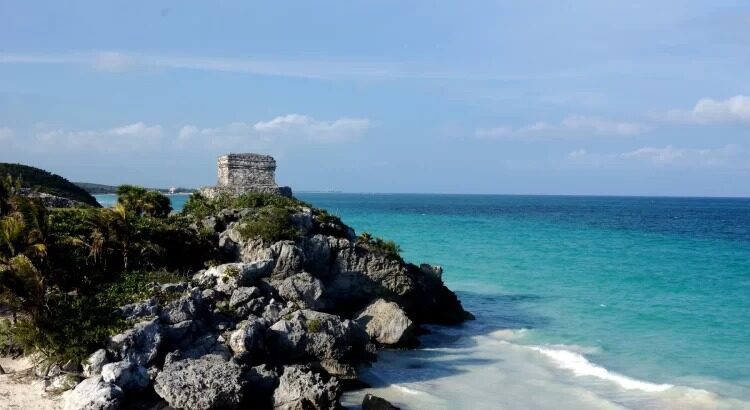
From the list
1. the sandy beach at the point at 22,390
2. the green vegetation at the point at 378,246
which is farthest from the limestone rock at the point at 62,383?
the green vegetation at the point at 378,246

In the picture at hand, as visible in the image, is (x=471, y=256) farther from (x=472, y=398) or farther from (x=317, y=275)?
(x=472, y=398)

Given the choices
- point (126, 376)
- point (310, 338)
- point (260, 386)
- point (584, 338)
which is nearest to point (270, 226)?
point (310, 338)

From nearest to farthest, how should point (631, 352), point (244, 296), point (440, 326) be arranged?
point (244, 296)
point (631, 352)
point (440, 326)

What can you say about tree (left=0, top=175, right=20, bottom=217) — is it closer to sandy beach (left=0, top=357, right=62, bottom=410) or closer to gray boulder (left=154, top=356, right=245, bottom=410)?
sandy beach (left=0, top=357, right=62, bottom=410)

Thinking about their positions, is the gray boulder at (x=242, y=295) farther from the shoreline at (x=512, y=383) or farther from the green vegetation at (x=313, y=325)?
the shoreline at (x=512, y=383)

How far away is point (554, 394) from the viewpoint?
14.5 meters

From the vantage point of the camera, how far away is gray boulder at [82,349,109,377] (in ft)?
41.4

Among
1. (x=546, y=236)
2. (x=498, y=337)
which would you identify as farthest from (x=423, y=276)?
(x=546, y=236)

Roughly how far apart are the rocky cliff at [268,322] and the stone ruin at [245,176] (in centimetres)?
507

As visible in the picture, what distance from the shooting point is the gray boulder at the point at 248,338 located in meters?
14.0

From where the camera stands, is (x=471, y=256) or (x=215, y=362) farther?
(x=471, y=256)

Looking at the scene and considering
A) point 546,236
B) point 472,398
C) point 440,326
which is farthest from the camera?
point 546,236

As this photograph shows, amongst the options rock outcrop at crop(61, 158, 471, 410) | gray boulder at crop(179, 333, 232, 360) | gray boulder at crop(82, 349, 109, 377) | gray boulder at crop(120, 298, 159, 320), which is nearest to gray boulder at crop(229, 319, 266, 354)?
rock outcrop at crop(61, 158, 471, 410)

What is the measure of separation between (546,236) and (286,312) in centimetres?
4018
